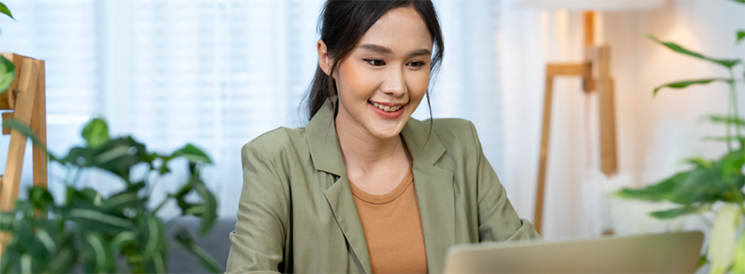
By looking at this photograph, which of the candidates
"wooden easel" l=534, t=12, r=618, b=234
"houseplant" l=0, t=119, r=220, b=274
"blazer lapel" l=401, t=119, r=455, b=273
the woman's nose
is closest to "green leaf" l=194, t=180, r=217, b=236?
"houseplant" l=0, t=119, r=220, b=274

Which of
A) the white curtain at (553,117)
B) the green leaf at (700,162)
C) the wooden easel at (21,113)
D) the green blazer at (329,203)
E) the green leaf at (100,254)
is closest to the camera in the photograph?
the green leaf at (100,254)

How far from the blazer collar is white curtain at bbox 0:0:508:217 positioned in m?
1.02

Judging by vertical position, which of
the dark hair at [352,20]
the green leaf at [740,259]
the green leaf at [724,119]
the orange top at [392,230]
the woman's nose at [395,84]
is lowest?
the orange top at [392,230]

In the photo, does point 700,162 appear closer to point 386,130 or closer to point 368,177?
point 386,130

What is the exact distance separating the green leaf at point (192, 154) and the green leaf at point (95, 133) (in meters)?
0.07

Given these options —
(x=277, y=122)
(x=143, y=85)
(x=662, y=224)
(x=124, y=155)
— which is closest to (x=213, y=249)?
(x=277, y=122)

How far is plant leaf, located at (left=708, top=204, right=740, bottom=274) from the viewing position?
22.8 inches

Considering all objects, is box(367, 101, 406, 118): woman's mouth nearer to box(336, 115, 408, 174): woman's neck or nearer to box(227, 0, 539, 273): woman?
box(227, 0, 539, 273): woman

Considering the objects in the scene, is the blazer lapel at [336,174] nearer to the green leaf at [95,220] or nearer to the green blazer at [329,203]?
the green blazer at [329,203]

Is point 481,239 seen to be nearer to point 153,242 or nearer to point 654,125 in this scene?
point 153,242

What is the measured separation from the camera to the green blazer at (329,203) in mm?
1216

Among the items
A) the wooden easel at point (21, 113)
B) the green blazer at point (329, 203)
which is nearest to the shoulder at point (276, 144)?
the green blazer at point (329, 203)

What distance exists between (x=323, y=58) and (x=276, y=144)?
230 mm

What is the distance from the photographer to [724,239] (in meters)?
0.58
